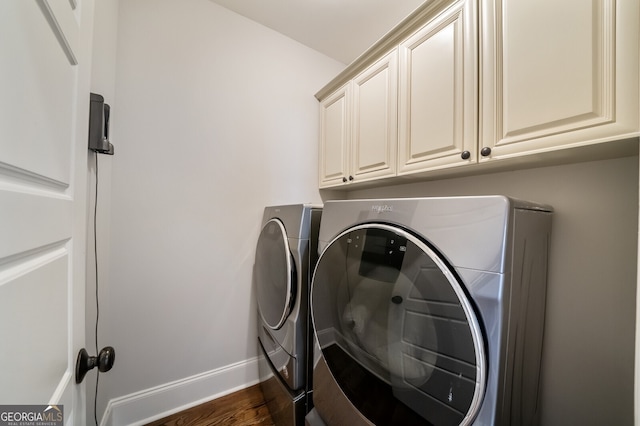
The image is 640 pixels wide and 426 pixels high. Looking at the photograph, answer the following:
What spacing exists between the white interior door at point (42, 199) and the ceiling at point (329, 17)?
1.24 meters

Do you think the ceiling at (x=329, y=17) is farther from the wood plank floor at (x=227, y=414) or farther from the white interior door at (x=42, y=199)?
the wood plank floor at (x=227, y=414)

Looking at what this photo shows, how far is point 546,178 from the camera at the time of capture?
97 cm

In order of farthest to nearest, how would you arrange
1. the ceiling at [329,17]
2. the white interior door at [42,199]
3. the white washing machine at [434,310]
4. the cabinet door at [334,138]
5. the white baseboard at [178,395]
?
the cabinet door at [334,138], the ceiling at [329,17], the white baseboard at [178,395], the white washing machine at [434,310], the white interior door at [42,199]

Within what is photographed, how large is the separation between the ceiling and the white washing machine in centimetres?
140

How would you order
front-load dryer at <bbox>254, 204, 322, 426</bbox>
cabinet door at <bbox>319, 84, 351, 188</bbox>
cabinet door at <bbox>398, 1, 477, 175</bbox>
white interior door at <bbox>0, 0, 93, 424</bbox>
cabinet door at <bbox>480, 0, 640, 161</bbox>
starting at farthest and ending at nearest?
cabinet door at <bbox>319, 84, 351, 188</bbox> → front-load dryer at <bbox>254, 204, 322, 426</bbox> → cabinet door at <bbox>398, 1, 477, 175</bbox> → cabinet door at <bbox>480, 0, 640, 161</bbox> → white interior door at <bbox>0, 0, 93, 424</bbox>

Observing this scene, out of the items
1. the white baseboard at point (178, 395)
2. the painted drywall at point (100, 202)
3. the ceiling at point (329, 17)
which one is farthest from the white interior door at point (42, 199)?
the ceiling at point (329, 17)

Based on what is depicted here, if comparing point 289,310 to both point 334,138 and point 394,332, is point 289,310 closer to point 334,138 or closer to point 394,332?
point 394,332

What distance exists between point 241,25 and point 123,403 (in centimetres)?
244

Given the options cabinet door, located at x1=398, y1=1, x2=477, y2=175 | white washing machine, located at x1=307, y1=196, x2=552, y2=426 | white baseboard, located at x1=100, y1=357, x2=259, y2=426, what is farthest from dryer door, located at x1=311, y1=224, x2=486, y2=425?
white baseboard, located at x1=100, y1=357, x2=259, y2=426

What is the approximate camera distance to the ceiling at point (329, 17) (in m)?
1.41

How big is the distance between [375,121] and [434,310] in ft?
3.77

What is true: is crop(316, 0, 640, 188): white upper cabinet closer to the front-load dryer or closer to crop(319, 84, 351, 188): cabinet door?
crop(319, 84, 351, 188): cabinet door

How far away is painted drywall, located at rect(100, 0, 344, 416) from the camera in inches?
48.7

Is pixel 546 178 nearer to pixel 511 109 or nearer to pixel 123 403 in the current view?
pixel 511 109
